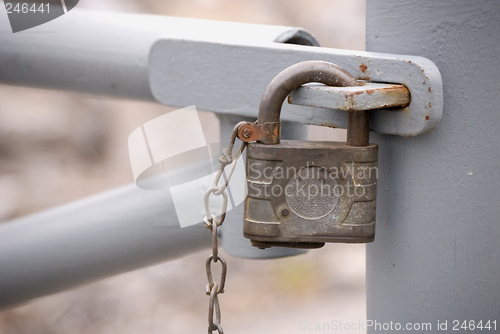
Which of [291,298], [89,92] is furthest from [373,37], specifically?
[291,298]

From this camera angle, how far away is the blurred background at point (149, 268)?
2.94 metres

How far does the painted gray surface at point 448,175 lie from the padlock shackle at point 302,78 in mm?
83

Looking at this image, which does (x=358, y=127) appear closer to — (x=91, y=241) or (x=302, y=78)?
(x=302, y=78)

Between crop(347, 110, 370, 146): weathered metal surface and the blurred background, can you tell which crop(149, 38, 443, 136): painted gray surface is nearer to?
crop(347, 110, 370, 146): weathered metal surface

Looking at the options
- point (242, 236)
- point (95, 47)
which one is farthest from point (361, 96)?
point (95, 47)

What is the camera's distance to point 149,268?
3227 millimetres

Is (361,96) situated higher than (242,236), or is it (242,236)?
(361,96)

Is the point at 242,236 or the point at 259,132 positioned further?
the point at 242,236

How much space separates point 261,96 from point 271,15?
329 cm

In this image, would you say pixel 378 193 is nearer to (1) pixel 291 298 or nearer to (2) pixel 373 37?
(2) pixel 373 37

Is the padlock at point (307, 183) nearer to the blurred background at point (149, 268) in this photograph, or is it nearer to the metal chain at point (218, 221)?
the metal chain at point (218, 221)

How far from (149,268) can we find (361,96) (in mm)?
2873

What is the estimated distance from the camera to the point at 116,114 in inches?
145

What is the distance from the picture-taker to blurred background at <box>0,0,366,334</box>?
2.94 metres
